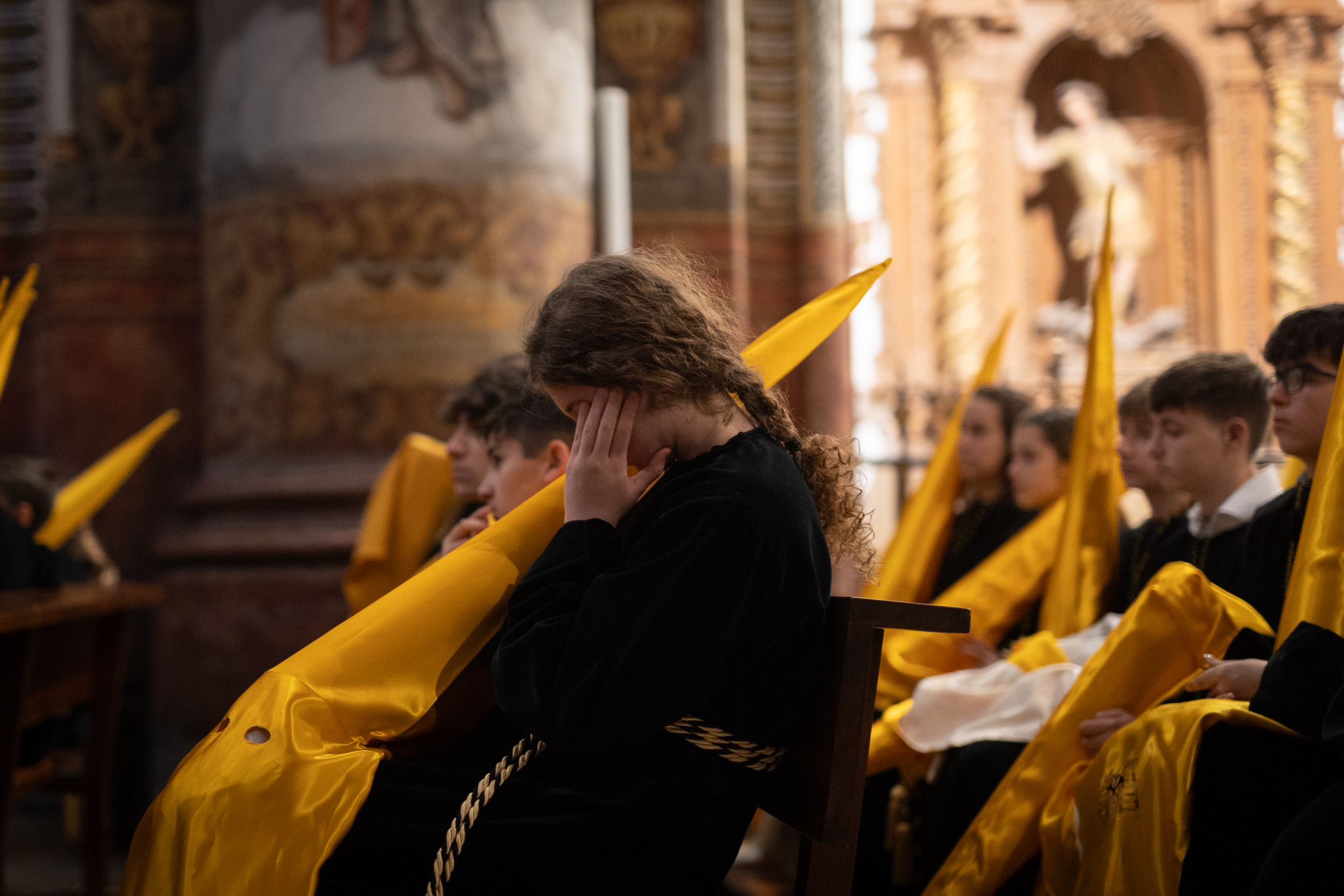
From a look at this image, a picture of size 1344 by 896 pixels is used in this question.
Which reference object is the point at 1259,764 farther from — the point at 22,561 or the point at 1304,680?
the point at 22,561

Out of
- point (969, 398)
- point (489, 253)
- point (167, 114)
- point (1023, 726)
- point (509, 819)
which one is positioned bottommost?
point (1023, 726)

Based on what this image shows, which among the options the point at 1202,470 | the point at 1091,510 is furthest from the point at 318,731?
the point at 1091,510

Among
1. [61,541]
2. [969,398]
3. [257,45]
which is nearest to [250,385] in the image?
[61,541]

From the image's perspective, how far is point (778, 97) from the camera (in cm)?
662

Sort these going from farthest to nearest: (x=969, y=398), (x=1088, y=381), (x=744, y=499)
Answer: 1. (x=969, y=398)
2. (x=1088, y=381)
3. (x=744, y=499)

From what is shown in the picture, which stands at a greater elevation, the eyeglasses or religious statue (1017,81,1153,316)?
religious statue (1017,81,1153,316)

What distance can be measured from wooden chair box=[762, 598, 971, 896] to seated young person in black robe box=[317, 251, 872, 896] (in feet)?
0.16

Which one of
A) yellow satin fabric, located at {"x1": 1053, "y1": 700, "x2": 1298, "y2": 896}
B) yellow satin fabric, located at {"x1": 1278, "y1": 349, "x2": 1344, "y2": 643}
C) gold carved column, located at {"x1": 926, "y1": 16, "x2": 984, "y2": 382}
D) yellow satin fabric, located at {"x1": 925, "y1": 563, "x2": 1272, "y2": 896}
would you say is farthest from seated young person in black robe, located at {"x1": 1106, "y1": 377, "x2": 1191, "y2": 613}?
gold carved column, located at {"x1": 926, "y1": 16, "x2": 984, "y2": 382}

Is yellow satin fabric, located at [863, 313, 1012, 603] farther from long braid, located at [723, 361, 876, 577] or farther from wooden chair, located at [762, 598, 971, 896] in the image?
wooden chair, located at [762, 598, 971, 896]

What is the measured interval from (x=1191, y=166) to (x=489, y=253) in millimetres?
7169

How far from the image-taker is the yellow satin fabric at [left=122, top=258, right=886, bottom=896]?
6.26 feet

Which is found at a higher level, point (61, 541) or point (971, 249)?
point (971, 249)

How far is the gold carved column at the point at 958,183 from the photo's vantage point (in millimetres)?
9789

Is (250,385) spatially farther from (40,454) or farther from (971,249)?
(971,249)
